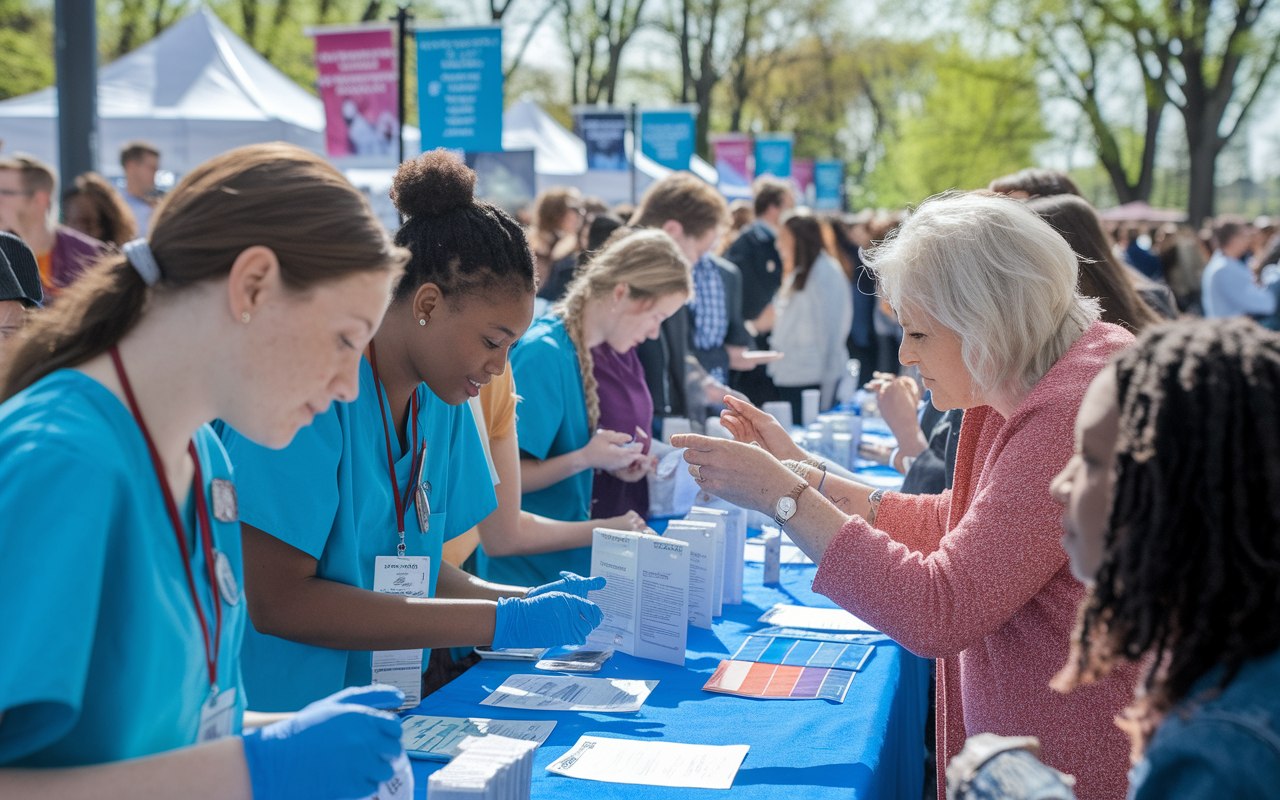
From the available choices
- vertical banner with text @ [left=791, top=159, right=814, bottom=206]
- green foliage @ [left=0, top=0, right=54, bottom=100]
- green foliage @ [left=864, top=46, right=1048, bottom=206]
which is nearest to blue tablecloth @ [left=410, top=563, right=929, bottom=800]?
green foliage @ [left=0, top=0, right=54, bottom=100]

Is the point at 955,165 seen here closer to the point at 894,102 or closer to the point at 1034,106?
the point at 1034,106

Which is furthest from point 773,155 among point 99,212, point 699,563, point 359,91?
point 699,563

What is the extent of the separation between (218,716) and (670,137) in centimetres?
1206

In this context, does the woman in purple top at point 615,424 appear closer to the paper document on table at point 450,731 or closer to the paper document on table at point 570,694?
the paper document on table at point 570,694

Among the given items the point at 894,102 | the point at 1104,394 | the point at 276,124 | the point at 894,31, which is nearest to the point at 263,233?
the point at 1104,394

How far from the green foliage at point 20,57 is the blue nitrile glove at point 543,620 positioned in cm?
1985

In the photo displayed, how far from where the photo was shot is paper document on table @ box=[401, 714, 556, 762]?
5.19 feet

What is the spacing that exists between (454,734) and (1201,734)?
117cm

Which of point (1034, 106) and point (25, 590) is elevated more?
point (1034, 106)

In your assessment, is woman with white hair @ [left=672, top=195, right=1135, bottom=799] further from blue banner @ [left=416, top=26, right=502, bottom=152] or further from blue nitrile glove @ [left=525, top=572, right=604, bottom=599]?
blue banner @ [left=416, top=26, right=502, bottom=152]

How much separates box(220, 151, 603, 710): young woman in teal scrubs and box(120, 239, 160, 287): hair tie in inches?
22.8

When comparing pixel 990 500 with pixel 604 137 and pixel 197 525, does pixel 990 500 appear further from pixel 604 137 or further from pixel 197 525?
pixel 604 137

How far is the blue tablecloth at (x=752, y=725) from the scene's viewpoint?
1.52 meters

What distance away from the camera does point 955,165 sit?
2750 centimetres
